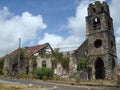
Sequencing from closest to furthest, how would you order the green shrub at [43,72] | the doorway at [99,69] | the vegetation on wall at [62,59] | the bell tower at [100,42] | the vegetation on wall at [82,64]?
the green shrub at [43,72]
the vegetation on wall at [82,64]
the bell tower at [100,42]
the vegetation on wall at [62,59]
the doorway at [99,69]

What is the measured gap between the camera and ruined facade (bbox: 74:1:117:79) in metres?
45.0

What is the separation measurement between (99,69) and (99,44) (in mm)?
5348

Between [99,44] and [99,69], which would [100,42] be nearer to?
[99,44]

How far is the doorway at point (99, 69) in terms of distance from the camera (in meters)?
46.6

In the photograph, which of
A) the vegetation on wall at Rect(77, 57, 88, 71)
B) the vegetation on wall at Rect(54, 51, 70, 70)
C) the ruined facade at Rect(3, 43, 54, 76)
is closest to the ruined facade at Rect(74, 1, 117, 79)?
the vegetation on wall at Rect(77, 57, 88, 71)

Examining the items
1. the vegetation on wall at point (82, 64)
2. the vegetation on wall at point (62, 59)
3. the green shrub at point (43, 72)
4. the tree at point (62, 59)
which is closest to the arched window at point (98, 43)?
the vegetation on wall at point (82, 64)

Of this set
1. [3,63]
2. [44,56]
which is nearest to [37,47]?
[44,56]

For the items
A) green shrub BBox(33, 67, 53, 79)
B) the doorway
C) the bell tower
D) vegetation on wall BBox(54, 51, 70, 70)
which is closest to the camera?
green shrub BBox(33, 67, 53, 79)

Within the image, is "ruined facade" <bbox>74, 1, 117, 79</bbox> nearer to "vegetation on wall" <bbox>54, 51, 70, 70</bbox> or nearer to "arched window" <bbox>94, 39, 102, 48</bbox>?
"arched window" <bbox>94, 39, 102, 48</bbox>

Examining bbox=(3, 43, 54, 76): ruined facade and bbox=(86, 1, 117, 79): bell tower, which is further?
bbox=(3, 43, 54, 76): ruined facade

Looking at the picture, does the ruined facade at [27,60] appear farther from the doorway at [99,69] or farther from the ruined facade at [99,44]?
the doorway at [99,69]

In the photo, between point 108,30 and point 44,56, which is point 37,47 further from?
point 108,30

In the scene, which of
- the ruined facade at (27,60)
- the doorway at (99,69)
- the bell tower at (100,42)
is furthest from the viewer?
the ruined facade at (27,60)

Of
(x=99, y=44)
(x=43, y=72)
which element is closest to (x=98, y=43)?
(x=99, y=44)
